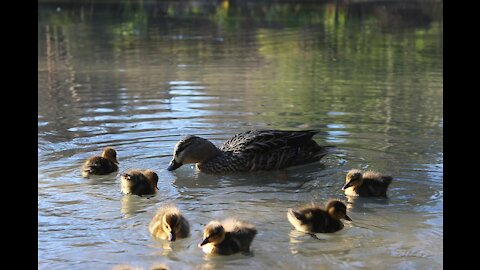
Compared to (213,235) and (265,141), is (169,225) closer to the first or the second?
(213,235)

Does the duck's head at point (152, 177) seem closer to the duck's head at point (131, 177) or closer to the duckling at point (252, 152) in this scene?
the duck's head at point (131, 177)

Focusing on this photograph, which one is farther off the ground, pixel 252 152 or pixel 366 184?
pixel 252 152

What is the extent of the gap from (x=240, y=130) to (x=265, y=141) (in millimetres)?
1427

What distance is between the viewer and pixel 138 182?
5.52 m

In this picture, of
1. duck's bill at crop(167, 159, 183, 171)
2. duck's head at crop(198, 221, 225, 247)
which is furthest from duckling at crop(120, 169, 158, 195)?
duck's head at crop(198, 221, 225, 247)

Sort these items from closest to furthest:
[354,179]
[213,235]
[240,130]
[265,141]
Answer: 1. [213,235]
2. [354,179]
3. [265,141]
4. [240,130]

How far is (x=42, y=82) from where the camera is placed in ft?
39.4

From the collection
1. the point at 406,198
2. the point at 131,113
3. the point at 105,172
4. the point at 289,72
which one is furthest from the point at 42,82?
the point at 406,198

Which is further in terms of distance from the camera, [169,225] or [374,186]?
[374,186]

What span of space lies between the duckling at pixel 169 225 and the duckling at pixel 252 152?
1800mm

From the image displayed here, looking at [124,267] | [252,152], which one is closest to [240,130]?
[252,152]

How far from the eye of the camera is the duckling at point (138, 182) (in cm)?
552

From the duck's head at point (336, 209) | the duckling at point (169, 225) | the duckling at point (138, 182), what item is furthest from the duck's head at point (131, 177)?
the duck's head at point (336, 209)
